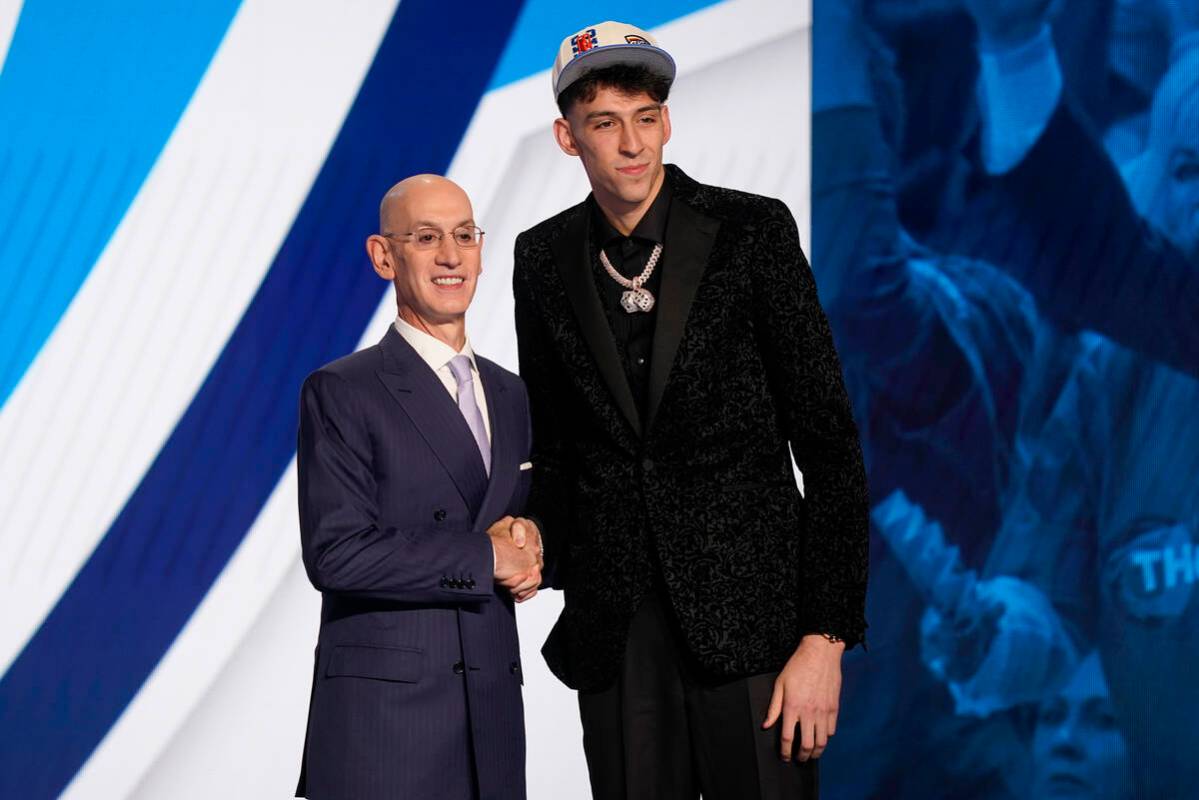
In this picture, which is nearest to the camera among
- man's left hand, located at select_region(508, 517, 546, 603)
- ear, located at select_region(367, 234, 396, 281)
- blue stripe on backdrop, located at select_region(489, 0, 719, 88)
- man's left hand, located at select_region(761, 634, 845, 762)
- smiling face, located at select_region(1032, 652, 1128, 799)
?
man's left hand, located at select_region(761, 634, 845, 762)

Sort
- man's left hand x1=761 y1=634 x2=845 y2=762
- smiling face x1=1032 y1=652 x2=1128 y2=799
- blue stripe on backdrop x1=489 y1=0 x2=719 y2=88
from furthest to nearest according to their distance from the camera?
smiling face x1=1032 y1=652 x2=1128 y2=799
blue stripe on backdrop x1=489 y1=0 x2=719 y2=88
man's left hand x1=761 y1=634 x2=845 y2=762

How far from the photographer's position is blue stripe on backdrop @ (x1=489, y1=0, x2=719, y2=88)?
3730 mm

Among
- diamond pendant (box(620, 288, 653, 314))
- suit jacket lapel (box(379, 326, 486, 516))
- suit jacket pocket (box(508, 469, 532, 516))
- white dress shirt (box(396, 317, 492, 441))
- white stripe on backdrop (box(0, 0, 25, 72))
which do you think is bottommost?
suit jacket pocket (box(508, 469, 532, 516))

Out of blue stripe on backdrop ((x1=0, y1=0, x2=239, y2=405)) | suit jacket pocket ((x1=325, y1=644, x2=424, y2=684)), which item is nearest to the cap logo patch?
suit jacket pocket ((x1=325, y1=644, x2=424, y2=684))

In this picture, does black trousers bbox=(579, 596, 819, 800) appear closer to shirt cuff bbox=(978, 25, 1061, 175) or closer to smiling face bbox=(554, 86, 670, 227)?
smiling face bbox=(554, 86, 670, 227)

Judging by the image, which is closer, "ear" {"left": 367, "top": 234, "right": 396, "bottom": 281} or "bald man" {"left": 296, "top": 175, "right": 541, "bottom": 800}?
"bald man" {"left": 296, "top": 175, "right": 541, "bottom": 800}

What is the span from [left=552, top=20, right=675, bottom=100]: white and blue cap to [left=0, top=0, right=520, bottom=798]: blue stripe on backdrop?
1687 millimetres

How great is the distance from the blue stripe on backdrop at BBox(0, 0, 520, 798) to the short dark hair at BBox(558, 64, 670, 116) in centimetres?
170

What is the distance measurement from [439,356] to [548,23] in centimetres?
189

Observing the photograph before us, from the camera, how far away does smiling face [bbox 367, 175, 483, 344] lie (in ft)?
6.97

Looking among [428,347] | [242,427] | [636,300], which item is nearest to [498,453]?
[428,347]

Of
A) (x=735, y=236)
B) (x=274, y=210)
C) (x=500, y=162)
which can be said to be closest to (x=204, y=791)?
(x=274, y=210)

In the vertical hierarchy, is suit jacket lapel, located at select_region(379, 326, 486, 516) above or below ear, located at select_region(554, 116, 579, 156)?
below

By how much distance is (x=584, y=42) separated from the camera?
80.4 inches
